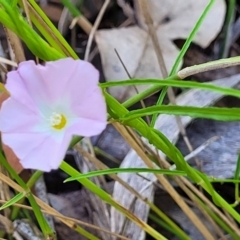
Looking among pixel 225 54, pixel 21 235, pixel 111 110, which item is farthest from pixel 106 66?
pixel 111 110

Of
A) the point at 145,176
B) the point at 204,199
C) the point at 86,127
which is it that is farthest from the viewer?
the point at 145,176

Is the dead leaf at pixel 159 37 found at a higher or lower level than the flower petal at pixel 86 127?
lower

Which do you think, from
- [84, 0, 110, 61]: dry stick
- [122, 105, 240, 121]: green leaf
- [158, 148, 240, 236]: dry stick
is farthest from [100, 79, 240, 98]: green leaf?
[84, 0, 110, 61]: dry stick

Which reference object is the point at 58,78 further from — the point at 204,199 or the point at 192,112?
the point at 204,199

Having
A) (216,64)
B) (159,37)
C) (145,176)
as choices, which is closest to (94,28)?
(159,37)

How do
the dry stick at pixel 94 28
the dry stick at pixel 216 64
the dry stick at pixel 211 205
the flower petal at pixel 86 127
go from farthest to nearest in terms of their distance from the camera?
the dry stick at pixel 94 28 → the dry stick at pixel 211 205 → the dry stick at pixel 216 64 → the flower petal at pixel 86 127

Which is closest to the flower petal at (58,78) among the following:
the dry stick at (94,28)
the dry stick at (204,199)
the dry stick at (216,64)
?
the dry stick at (216,64)

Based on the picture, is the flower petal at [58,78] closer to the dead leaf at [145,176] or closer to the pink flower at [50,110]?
the pink flower at [50,110]
